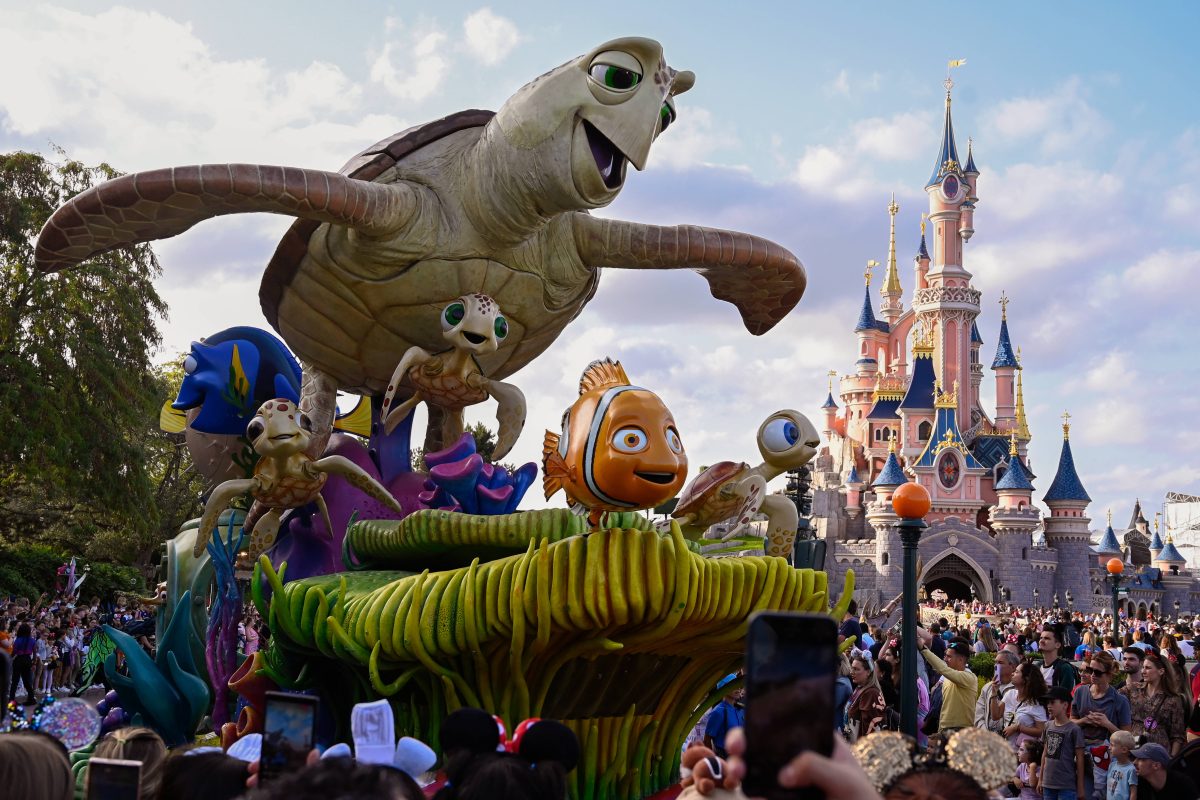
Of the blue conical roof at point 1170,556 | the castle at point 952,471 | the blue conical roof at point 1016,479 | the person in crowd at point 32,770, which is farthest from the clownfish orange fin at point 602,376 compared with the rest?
the blue conical roof at point 1170,556

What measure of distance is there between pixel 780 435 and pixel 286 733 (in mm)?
5626

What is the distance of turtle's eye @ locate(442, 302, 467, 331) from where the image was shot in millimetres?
7898

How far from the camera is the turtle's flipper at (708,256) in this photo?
27.9 ft

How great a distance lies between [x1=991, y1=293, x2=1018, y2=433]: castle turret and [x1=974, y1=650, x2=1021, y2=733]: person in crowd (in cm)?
5254

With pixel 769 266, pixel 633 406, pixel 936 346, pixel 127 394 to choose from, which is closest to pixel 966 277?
pixel 936 346

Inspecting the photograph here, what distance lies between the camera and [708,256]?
8711 millimetres

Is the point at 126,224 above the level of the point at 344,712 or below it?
above

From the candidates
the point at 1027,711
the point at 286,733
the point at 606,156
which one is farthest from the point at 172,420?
the point at 286,733

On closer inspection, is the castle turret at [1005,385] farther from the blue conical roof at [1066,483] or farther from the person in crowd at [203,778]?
the person in crowd at [203,778]

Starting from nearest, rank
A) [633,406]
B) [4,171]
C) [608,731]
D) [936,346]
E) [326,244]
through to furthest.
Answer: [633,406], [608,731], [326,244], [4,171], [936,346]

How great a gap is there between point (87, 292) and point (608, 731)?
54.9 ft

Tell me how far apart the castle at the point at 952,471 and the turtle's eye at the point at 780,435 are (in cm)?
3937

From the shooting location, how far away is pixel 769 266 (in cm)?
898

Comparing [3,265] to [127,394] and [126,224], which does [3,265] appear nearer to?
[127,394]
